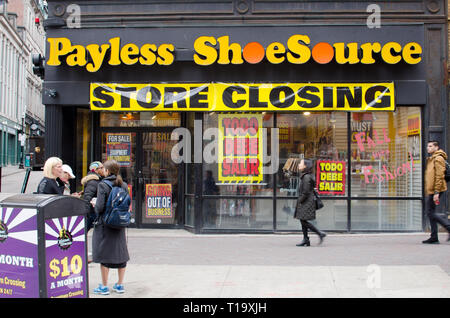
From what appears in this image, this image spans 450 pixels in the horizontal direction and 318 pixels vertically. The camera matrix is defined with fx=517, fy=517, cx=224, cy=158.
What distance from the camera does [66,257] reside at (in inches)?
215

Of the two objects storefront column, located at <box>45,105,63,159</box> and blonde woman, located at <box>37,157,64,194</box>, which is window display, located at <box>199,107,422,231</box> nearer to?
storefront column, located at <box>45,105,63,159</box>

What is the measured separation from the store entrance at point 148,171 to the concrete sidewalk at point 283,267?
1.47 m

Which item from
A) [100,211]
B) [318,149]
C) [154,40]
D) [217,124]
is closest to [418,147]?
[318,149]

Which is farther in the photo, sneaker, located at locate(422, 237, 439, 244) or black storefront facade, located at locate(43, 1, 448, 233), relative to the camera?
black storefront facade, located at locate(43, 1, 448, 233)

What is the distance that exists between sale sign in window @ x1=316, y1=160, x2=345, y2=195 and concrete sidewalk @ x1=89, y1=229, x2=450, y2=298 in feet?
3.88

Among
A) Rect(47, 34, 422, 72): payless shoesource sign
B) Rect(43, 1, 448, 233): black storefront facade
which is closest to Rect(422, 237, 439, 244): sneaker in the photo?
Rect(43, 1, 448, 233): black storefront facade

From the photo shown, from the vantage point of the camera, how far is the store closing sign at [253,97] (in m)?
11.7

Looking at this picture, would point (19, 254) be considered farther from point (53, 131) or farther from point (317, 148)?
point (317, 148)

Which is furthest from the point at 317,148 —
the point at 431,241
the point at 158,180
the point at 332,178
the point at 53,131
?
the point at 53,131

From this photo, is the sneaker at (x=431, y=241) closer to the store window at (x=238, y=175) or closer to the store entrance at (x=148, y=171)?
the store window at (x=238, y=175)

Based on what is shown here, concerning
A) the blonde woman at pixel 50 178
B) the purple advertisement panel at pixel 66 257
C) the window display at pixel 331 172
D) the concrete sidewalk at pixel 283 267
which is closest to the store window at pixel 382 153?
the window display at pixel 331 172

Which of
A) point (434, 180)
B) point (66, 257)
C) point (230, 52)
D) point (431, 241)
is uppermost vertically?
point (230, 52)

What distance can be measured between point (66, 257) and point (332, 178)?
25.5 ft

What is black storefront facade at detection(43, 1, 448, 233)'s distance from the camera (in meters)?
11.7
